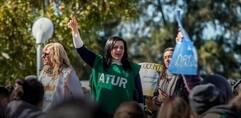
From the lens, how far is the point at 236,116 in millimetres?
5641

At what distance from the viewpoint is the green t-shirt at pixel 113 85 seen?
717 centimetres

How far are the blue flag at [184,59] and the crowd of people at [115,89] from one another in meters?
0.13

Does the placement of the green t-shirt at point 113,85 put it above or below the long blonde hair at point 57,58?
below

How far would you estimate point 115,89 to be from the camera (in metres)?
7.17

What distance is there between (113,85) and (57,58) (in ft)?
2.13

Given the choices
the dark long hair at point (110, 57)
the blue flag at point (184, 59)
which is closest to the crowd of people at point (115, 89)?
the dark long hair at point (110, 57)

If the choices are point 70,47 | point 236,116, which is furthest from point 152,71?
point 70,47

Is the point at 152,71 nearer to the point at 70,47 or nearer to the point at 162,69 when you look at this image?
the point at 162,69

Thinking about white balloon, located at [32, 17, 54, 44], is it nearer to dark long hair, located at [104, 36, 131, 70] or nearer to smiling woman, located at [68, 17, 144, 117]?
smiling woman, located at [68, 17, 144, 117]

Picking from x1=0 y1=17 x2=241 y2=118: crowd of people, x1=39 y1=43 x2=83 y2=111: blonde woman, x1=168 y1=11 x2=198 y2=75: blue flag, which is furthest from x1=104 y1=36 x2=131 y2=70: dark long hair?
x1=168 y1=11 x2=198 y2=75: blue flag

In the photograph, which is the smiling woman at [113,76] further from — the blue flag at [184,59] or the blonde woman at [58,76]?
the blue flag at [184,59]

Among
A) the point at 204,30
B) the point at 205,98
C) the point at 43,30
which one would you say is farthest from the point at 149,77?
the point at 204,30

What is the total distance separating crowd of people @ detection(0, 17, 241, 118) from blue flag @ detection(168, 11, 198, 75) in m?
0.13

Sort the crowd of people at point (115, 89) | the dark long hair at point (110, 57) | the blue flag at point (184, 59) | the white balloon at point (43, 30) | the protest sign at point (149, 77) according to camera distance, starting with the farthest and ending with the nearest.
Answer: the white balloon at point (43, 30) → the protest sign at point (149, 77) → the dark long hair at point (110, 57) → the blue flag at point (184, 59) → the crowd of people at point (115, 89)
